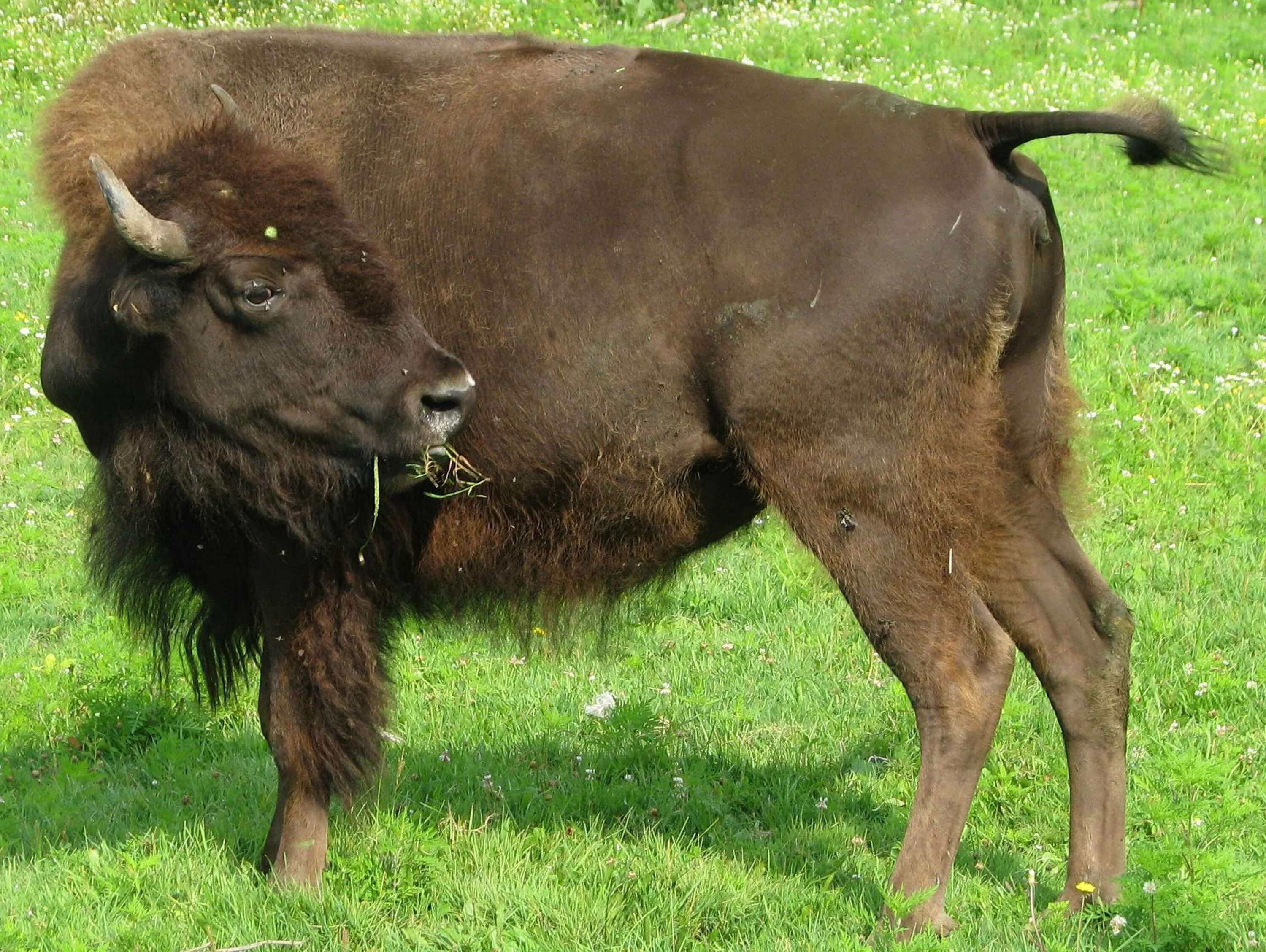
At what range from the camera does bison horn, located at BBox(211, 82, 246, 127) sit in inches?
160

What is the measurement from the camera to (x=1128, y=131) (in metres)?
4.07

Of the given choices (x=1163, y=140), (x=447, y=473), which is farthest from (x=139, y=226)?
(x=1163, y=140)

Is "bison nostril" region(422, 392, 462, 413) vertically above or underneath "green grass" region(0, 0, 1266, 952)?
above

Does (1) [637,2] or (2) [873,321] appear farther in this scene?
(1) [637,2]

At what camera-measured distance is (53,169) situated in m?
4.29

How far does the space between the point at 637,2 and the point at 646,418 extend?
1493cm

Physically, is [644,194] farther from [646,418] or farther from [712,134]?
[646,418]

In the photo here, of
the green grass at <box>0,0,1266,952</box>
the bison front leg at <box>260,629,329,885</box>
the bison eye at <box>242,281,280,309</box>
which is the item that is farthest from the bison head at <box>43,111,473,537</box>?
the green grass at <box>0,0,1266,952</box>

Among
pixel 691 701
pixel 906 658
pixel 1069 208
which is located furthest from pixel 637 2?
pixel 906 658

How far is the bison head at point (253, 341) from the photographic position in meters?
3.76

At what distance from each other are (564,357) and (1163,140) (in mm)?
1848

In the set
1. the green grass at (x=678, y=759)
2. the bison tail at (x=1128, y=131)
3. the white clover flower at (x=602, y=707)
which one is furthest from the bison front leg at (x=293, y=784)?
the bison tail at (x=1128, y=131)

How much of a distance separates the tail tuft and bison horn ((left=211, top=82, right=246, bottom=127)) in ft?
8.33

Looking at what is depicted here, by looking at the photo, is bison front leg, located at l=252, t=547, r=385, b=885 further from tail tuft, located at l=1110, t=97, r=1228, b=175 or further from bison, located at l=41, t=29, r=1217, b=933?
tail tuft, located at l=1110, t=97, r=1228, b=175
